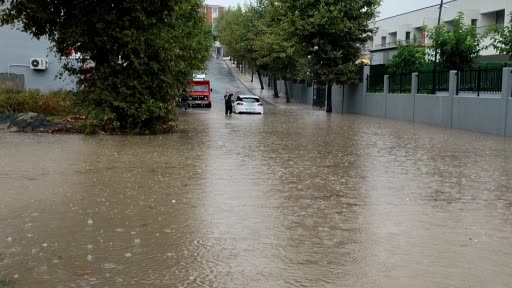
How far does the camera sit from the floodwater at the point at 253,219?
18.5 feet

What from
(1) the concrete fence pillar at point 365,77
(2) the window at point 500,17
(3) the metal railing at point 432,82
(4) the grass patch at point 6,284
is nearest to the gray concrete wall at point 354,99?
(1) the concrete fence pillar at point 365,77

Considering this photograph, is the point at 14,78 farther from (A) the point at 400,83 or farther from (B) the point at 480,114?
(B) the point at 480,114

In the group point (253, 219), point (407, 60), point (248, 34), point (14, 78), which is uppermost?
point (248, 34)

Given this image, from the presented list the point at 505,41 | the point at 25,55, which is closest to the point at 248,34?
the point at 25,55

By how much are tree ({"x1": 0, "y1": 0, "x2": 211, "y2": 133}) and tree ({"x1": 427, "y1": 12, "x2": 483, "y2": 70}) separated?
15349 millimetres

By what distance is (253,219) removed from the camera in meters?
7.87

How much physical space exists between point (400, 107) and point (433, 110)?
4563 mm

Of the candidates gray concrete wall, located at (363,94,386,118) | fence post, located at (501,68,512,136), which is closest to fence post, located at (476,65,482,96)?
fence post, located at (501,68,512,136)

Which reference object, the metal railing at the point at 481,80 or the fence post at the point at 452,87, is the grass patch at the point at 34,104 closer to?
the fence post at the point at 452,87

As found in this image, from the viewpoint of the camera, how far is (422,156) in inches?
605

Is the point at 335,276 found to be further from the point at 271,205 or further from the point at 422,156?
the point at 422,156

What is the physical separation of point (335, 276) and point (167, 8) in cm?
1633

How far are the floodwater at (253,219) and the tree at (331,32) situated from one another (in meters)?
23.3

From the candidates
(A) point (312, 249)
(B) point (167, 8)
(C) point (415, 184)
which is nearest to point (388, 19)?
(B) point (167, 8)
